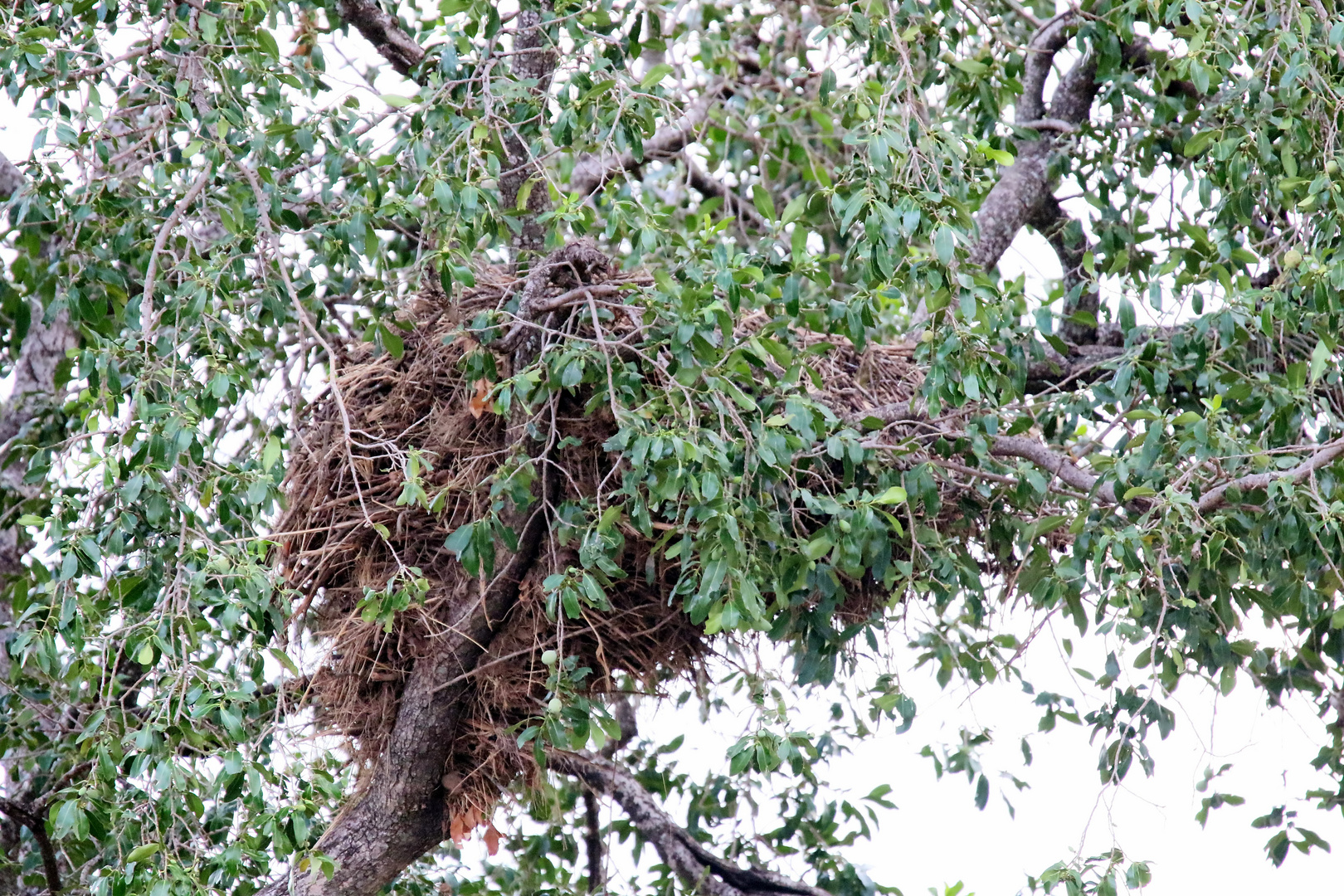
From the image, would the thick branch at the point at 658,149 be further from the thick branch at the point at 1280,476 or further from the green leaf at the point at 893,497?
the thick branch at the point at 1280,476

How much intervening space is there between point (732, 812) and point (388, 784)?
5.56 ft

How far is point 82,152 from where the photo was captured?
367 centimetres

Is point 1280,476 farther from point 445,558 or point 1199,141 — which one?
point 445,558

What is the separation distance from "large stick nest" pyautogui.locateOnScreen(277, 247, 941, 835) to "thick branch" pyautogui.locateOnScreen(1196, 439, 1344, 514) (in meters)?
0.94

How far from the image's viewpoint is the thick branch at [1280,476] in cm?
300

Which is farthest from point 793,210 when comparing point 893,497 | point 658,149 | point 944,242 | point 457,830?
point 658,149

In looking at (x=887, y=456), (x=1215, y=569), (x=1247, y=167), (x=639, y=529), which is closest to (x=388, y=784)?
(x=639, y=529)

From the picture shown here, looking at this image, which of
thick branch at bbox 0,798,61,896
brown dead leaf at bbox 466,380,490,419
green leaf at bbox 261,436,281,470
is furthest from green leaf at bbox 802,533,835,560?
thick branch at bbox 0,798,61,896

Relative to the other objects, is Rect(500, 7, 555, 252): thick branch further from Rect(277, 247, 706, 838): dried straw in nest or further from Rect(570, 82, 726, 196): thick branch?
Rect(570, 82, 726, 196): thick branch

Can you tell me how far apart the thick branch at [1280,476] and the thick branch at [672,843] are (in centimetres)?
190

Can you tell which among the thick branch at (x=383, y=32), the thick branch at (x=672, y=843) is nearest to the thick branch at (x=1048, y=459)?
the thick branch at (x=672, y=843)

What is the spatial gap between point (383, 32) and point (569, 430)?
1.32m

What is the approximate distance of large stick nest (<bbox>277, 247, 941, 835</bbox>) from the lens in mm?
3514

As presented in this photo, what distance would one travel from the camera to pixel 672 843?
15.5ft
